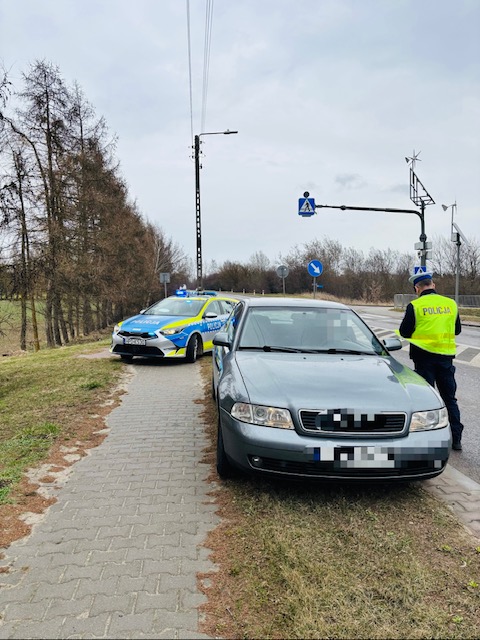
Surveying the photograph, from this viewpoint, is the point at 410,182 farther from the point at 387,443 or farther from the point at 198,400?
the point at 387,443

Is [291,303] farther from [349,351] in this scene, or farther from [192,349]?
[192,349]

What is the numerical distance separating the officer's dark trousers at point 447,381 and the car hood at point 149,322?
650 centimetres

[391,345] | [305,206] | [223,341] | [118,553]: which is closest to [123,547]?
[118,553]

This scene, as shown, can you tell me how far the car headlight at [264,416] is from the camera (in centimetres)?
345

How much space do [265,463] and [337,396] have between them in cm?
72

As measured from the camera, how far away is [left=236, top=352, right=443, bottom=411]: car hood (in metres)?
3.51

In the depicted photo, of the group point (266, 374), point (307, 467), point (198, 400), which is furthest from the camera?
point (198, 400)

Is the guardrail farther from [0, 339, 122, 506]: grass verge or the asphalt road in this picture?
[0, 339, 122, 506]: grass verge

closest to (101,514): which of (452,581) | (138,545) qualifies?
(138,545)

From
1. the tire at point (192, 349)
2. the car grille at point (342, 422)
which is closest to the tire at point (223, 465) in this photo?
the car grille at point (342, 422)

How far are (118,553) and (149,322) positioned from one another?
316 inches

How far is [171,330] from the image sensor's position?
10.5 meters

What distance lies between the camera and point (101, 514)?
11.5 feet

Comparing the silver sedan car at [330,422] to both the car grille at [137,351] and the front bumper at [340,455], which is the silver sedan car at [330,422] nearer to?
the front bumper at [340,455]
